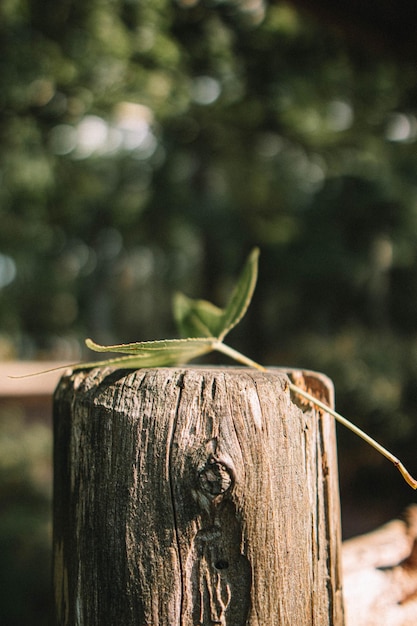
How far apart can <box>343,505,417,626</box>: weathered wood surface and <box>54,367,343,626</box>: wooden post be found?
0.73 ft

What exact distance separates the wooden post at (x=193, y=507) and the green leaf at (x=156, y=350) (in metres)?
0.02

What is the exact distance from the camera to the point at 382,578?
94cm

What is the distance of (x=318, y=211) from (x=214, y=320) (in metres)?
8.63

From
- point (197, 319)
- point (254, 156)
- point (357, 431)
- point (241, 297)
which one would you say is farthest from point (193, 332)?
point (254, 156)

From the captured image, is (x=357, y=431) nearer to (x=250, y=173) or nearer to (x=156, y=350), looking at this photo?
(x=156, y=350)

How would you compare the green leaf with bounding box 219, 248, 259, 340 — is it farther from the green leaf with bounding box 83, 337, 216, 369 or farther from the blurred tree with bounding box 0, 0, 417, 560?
the blurred tree with bounding box 0, 0, 417, 560

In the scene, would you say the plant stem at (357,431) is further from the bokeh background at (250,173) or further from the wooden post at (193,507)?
the bokeh background at (250,173)

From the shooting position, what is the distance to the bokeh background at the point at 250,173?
346 cm

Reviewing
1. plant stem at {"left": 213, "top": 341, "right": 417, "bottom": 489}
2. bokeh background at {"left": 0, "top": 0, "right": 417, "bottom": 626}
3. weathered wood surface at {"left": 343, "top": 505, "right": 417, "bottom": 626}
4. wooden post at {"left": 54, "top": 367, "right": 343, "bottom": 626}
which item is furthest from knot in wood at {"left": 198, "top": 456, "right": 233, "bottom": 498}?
bokeh background at {"left": 0, "top": 0, "right": 417, "bottom": 626}

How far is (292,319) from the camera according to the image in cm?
1120

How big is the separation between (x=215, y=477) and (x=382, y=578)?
0.53 meters

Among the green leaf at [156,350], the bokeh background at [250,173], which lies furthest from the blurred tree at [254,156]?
the green leaf at [156,350]

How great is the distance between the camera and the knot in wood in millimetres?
602

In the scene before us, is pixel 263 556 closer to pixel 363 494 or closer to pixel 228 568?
pixel 228 568
